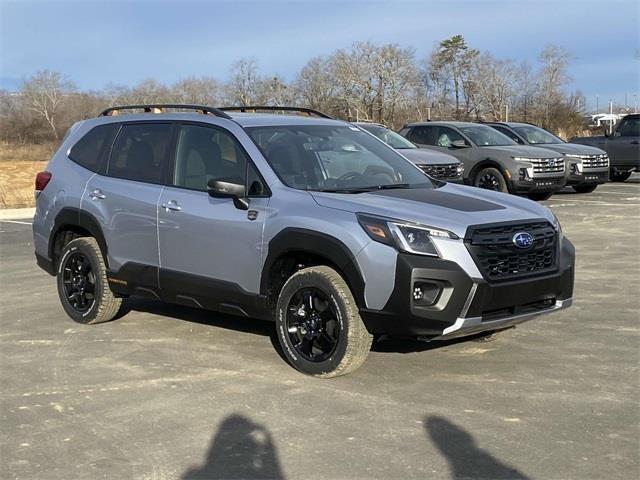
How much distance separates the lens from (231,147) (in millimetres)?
5832

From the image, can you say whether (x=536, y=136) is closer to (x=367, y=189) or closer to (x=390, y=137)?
(x=390, y=137)

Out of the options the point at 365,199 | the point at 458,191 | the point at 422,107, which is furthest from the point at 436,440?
the point at 422,107

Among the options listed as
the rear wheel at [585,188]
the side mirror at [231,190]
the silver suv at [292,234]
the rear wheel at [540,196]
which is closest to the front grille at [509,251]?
the silver suv at [292,234]

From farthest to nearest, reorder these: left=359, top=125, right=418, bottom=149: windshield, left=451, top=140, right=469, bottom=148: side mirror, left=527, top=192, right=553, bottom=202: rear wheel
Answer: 1. left=527, top=192, right=553, bottom=202: rear wheel
2. left=451, top=140, right=469, bottom=148: side mirror
3. left=359, top=125, right=418, bottom=149: windshield

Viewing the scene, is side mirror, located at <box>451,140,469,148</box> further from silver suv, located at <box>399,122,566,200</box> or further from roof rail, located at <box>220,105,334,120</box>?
roof rail, located at <box>220,105,334,120</box>

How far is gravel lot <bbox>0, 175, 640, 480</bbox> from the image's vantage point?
3863 mm

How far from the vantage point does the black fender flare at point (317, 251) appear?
487cm

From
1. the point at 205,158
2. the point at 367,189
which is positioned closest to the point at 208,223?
the point at 205,158

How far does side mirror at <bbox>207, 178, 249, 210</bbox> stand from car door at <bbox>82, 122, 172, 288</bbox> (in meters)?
0.81

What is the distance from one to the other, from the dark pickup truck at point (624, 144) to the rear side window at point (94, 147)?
16984 millimetres

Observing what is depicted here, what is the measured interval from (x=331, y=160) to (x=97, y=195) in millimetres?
2135

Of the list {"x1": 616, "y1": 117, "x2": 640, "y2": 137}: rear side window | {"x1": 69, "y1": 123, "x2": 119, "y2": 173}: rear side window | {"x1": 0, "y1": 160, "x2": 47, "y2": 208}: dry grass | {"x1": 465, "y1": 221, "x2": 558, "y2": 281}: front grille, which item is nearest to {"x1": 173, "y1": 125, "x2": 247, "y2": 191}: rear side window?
{"x1": 69, "y1": 123, "x2": 119, "y2": 173}: rear side window

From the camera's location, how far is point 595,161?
17.2m

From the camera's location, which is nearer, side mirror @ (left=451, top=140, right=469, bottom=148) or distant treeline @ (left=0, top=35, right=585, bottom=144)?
side mirror @ (left=451, top=140, right=469, bottom=148)
